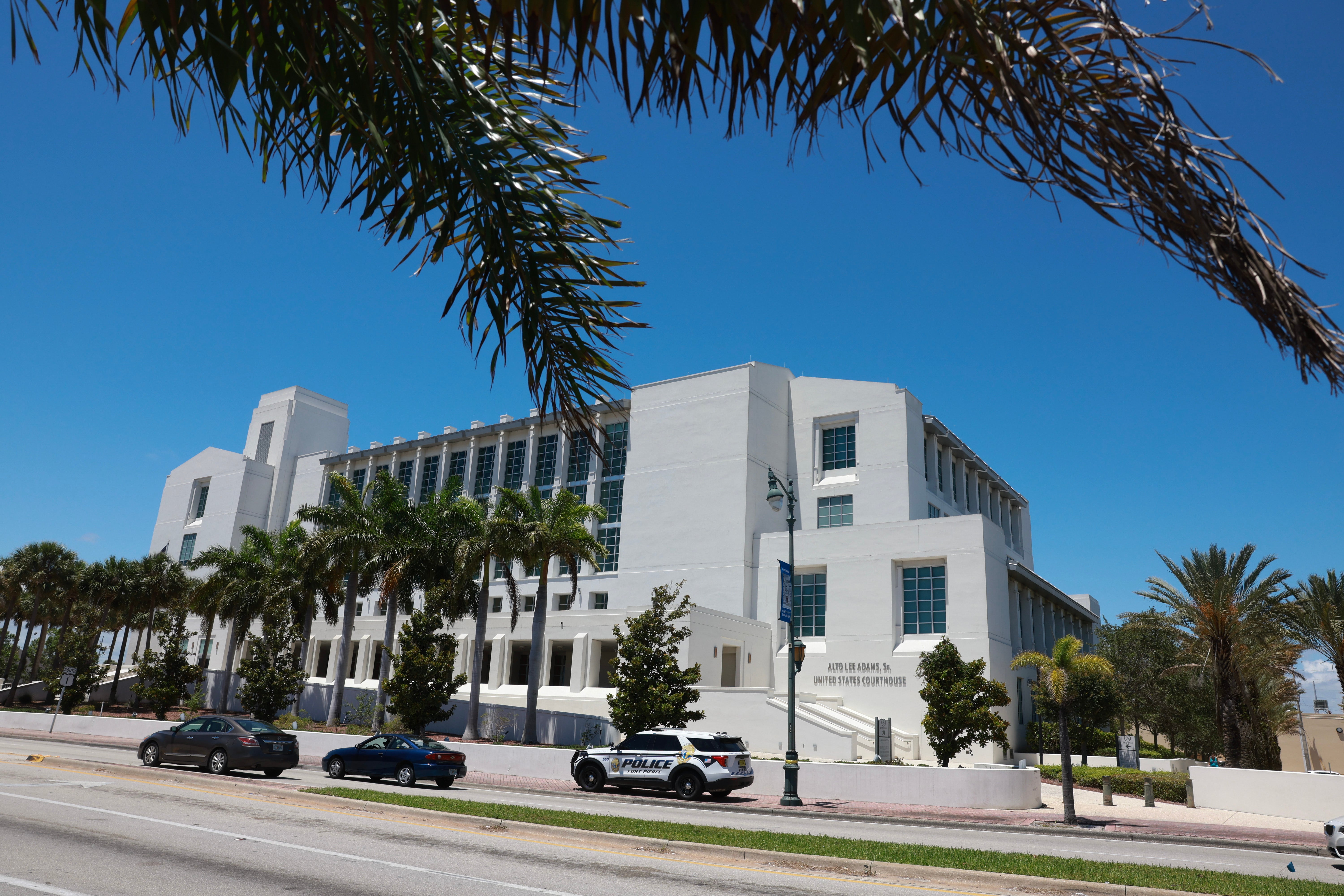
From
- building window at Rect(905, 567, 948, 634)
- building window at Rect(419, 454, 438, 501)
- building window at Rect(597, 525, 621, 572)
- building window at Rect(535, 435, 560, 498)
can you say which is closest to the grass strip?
→ building window at Rect(905, 567, 948, 634)

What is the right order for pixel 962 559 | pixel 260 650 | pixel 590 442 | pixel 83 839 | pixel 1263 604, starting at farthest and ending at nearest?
pixel 260 650
pixel 962 559
pixel 1263 604
pixel 83 839
pixel 590 442

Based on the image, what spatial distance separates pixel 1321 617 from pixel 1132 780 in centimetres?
891

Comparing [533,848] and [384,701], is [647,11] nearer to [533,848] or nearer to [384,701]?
[533,848]

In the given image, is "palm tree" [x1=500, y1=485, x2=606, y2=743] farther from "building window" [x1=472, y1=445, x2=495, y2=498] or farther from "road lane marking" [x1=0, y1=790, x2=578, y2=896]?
"building window" [x1=472, y1=445, x2=495, y2=498]

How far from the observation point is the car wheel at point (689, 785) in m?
22.8

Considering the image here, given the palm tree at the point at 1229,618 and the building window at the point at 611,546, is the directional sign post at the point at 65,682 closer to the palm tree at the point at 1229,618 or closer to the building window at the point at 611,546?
the building window at the point at 611,546

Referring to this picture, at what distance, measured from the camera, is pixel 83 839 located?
1085 cm

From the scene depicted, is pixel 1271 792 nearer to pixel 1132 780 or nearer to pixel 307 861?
pixel 1132 780

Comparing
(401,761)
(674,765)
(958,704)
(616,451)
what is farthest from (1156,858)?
(616,451)

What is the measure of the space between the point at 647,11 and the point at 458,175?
4.25 feet

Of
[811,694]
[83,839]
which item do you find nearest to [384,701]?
[811,694]

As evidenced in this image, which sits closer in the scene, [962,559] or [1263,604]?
[1263,604]

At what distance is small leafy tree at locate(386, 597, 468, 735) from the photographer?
36.3 metres

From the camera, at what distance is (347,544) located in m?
40.4
